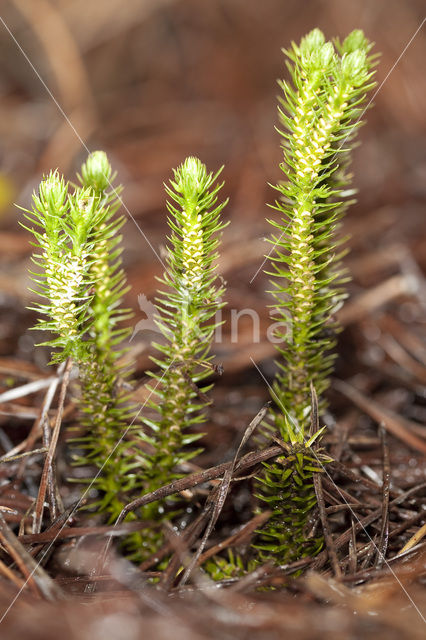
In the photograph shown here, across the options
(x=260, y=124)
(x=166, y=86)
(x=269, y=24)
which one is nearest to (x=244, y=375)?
(x=260, y=124)

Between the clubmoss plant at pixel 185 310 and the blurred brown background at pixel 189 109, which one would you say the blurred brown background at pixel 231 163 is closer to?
the blurred brown background at pixel 189 109

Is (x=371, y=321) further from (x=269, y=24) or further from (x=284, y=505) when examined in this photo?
(x=269, y=24)

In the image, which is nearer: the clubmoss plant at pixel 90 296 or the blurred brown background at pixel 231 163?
the clubmoss plant at pixel 90 296

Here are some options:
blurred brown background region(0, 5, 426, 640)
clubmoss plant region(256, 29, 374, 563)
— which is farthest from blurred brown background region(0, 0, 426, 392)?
clubmoss plant region(256, 29, 374, 563)

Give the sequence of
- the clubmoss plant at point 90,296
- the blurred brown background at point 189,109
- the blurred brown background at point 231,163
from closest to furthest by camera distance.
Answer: the clubmoss plant at point 90,296
the blurred brown background at point 231,163
the blurred brown background at point 189,109

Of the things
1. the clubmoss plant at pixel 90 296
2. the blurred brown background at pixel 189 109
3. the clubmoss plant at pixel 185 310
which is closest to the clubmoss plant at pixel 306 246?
the clubmoss plant at pixel 185 310
